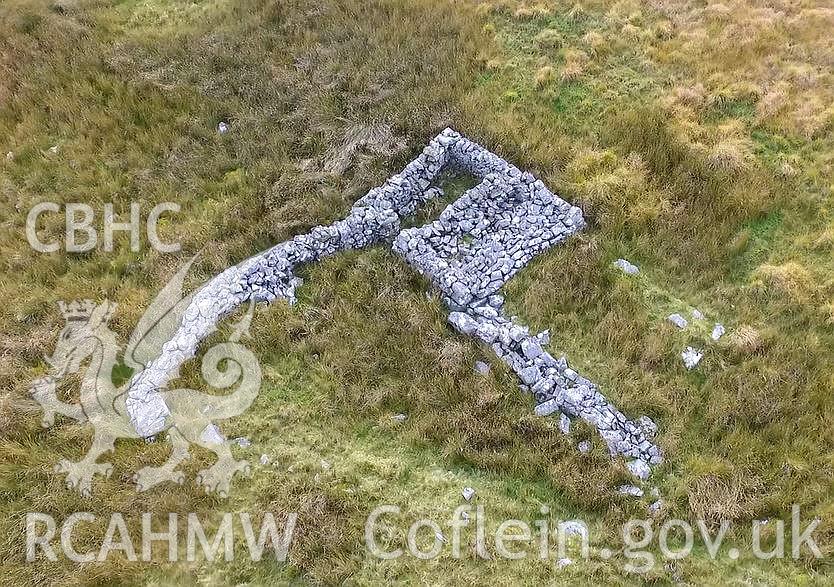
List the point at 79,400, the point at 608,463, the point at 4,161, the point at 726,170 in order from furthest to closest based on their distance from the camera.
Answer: the point at 4,161, the point at 726,170, the point at 79,400, the point at 608,463

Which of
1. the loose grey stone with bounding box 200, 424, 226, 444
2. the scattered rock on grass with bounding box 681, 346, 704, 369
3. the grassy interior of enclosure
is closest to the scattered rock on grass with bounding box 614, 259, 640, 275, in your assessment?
the grassy interior of enclosure

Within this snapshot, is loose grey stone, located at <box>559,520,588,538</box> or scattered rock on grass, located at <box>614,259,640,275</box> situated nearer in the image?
loose grey stone, located at <box>559,520,588,538</box>

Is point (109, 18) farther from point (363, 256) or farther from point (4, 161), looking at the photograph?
point (363, 256)

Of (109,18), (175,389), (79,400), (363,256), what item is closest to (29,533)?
(79,400)

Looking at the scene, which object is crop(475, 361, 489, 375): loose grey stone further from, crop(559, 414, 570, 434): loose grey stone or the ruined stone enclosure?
crop(559, 414, 570, 434): loose grey stone

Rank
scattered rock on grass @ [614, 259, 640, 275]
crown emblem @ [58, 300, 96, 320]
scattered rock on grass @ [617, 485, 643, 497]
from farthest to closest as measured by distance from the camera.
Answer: scattered rock on grass @ [614, 259, 640, 275] → crown emblem @ [58, 300, 96, 320] → scattered rock on grass @ [617, 485, 643, 497]

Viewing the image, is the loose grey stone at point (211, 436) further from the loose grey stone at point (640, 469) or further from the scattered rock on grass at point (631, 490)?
the loose grey stone at point (640, 469)

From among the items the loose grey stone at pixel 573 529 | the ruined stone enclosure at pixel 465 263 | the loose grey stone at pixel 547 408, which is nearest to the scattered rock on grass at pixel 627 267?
the ruined stone enclosure at pixel 465 263

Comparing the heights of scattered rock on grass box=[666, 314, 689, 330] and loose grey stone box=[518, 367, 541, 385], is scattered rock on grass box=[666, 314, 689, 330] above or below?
above
